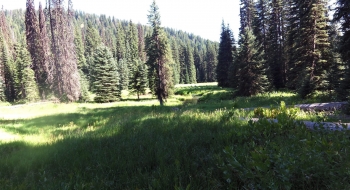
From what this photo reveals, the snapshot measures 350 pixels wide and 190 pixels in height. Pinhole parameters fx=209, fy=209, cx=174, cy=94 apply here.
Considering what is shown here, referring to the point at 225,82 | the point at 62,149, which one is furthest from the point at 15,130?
the point at 225,82

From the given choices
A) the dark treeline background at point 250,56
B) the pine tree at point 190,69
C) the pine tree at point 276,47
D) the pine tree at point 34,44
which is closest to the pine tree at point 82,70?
the dark treeline background at point 250,56

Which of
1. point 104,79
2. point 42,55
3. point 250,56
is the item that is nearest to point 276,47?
point 250,56

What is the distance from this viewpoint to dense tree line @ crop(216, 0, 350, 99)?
1548cm

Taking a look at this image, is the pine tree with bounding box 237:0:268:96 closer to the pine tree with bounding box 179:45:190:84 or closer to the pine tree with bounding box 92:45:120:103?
the pine tree with bounding box 92:45:120:103

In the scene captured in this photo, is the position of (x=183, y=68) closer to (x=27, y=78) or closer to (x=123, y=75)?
(x=123, y=75)

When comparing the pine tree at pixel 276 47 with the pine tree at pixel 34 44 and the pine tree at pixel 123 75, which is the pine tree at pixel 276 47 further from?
the pine tree at pixel 123 75

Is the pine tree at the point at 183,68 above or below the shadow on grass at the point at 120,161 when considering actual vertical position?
above


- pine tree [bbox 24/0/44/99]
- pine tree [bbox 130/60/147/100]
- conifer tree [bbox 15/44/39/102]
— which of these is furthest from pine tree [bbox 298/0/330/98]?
conifer tree [bbox 15/44/39/102]

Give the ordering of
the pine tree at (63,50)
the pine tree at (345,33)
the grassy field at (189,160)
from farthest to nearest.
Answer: the pine tree at (63,50), the pine tree at (345,33), the grassy field at (189,160)

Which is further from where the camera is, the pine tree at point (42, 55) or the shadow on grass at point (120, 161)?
the pine tree at point (42, 55)

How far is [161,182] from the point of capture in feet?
10.0

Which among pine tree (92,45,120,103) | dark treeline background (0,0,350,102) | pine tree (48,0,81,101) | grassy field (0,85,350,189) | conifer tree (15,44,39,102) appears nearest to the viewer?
grassy field (0,85,350,189)

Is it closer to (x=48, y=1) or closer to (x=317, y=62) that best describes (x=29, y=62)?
(x=48, y=1)

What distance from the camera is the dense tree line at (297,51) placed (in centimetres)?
1548
